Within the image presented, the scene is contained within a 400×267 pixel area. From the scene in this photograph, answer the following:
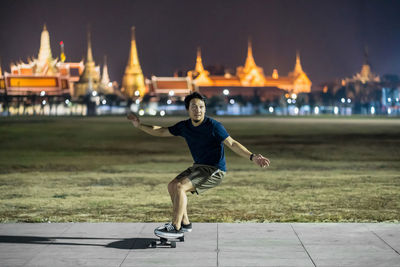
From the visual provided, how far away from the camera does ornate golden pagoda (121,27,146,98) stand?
597ft

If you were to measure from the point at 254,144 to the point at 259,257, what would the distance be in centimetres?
2361

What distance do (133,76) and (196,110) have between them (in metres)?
179

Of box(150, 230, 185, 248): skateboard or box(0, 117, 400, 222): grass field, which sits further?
box(0, 117, 400, 222): grass field

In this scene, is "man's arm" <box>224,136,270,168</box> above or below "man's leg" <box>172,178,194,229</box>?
above

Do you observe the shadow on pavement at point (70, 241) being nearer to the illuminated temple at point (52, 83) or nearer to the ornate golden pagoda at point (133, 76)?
the illuminated temple at point (52, 83)

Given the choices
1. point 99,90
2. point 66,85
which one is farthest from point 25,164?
point 99,90

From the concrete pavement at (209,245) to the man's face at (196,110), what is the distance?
1235mm

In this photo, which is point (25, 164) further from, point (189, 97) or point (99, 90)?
point (99, 90)

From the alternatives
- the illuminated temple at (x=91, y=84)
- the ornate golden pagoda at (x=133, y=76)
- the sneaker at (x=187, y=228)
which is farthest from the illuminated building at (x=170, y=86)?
the sneaker at (x=187, y=228)

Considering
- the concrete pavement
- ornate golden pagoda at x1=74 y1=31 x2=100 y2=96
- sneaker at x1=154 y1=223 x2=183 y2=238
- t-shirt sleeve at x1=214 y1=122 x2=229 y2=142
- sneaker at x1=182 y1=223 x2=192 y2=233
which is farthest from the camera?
ornate golden pagoda at x1=74 y1=31 x2=100 y2=96

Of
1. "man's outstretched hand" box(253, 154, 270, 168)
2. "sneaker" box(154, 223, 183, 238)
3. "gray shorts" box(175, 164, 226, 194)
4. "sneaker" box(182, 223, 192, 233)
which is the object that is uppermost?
"man's outstretched hand" box(253, 154, 270, 168)

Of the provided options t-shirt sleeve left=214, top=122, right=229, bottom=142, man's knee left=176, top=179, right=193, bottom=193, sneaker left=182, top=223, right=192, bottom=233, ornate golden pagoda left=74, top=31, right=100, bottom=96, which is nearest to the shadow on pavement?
sneaker left=182, top=223, right=192, bottom=233

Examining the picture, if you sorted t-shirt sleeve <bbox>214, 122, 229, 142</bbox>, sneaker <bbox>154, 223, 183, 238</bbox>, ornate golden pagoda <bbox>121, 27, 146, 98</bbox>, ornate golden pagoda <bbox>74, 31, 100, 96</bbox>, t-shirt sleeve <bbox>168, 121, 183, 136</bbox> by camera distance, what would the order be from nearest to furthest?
sneaker <bbox>154, 223, 183, 238</bbox> → t-shirt sleeve <bbox>214, 122, 229, 142</bbox> → t-shirt sleeve <bbox>168, 121, 183, 136</bbox> → ornate golden pagoda <bbox>74, 31, 100, 96</bbox> → ornate golden pagoda <bbox>121, 27, 146, 98</bbox>

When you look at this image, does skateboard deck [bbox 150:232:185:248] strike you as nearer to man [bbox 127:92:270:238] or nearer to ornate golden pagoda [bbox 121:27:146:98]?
man [bbox 127:92:270:238]
